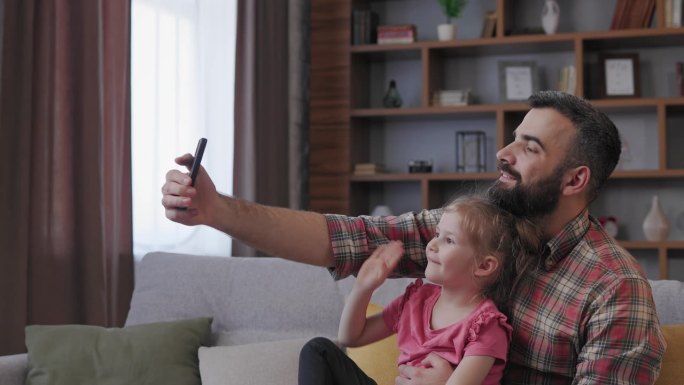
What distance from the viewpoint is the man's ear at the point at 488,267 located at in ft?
5.79

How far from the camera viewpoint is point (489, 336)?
1670 millimetres

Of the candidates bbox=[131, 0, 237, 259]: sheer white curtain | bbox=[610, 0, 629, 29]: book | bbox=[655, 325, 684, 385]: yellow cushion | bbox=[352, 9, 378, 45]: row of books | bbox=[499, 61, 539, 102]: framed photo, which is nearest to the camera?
bbox=[655, 325, 684, 385]: yellow cushion

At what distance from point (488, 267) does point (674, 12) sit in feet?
9.67

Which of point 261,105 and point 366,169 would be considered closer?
point 261,105

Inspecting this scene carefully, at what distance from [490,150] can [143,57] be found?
2031 millimetres

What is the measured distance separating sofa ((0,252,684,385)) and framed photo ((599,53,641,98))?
7.96 ft

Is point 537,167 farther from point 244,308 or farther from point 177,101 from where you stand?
point 177,101

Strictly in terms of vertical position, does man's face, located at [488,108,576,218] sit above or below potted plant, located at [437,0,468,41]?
below

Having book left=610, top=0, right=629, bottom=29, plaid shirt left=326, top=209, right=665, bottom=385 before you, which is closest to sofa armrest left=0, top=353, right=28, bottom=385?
plaid shirt left=326, top=209, right=665, bottom=385

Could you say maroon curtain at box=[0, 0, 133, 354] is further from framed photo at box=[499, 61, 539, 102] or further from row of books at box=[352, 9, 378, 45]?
framed photo at box=[499, 61, 539, 102]

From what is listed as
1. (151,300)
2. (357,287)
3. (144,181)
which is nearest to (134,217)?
(144,181)

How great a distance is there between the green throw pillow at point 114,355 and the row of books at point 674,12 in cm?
289

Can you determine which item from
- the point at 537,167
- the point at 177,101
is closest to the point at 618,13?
the point at 177,101

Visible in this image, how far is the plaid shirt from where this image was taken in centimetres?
161
